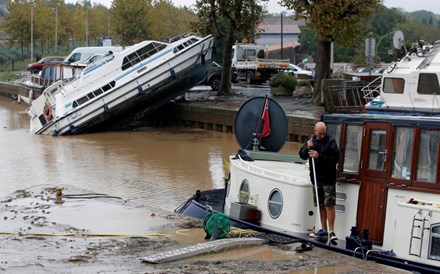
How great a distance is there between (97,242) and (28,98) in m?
31.6

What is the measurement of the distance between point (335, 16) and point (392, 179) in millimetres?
18913

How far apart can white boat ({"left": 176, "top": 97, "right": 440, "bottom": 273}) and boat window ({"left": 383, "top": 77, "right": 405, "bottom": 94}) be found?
12.2 ft

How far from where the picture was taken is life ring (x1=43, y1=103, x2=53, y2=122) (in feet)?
101

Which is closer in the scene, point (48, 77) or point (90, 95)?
point (90, 95)

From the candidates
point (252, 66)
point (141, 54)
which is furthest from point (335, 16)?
point (252, 66)

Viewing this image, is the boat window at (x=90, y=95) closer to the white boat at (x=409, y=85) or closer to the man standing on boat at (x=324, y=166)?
the white boat at (x=409, y=85)

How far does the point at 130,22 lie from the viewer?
2518 inches

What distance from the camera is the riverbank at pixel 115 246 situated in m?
9.41

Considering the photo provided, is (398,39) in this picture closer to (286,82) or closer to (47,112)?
(47,112)

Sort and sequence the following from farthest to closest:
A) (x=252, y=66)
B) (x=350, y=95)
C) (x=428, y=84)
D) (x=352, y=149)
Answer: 1. (x=252, y=66)
2. (x=350, y=95)
3. (x=428, y=84)
4. (x=352, y=149)

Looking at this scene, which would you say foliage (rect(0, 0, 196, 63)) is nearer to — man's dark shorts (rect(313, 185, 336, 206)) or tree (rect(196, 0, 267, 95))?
tree (rect(196, 0, 267, 95))

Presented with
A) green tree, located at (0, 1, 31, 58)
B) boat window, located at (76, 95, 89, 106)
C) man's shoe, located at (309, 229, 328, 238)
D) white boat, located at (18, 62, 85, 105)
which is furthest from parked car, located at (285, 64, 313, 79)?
green tree, located at (0, 1, 31, 58)

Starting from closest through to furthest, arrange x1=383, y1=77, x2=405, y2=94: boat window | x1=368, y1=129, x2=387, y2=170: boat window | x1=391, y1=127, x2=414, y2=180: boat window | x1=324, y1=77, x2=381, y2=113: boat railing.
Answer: x1=391, y1=127, x2=414, y2=180: boat window, x1=368, y1=129, x2=387, y2=170: boat window, x1=324, y1=77, x2=381, y2=113: boat railing, x1=383, y1=77, x2=405, y2=94: boat window

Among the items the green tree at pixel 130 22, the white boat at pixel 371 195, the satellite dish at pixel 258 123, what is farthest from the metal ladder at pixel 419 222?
the green tree at pixel 130 22
